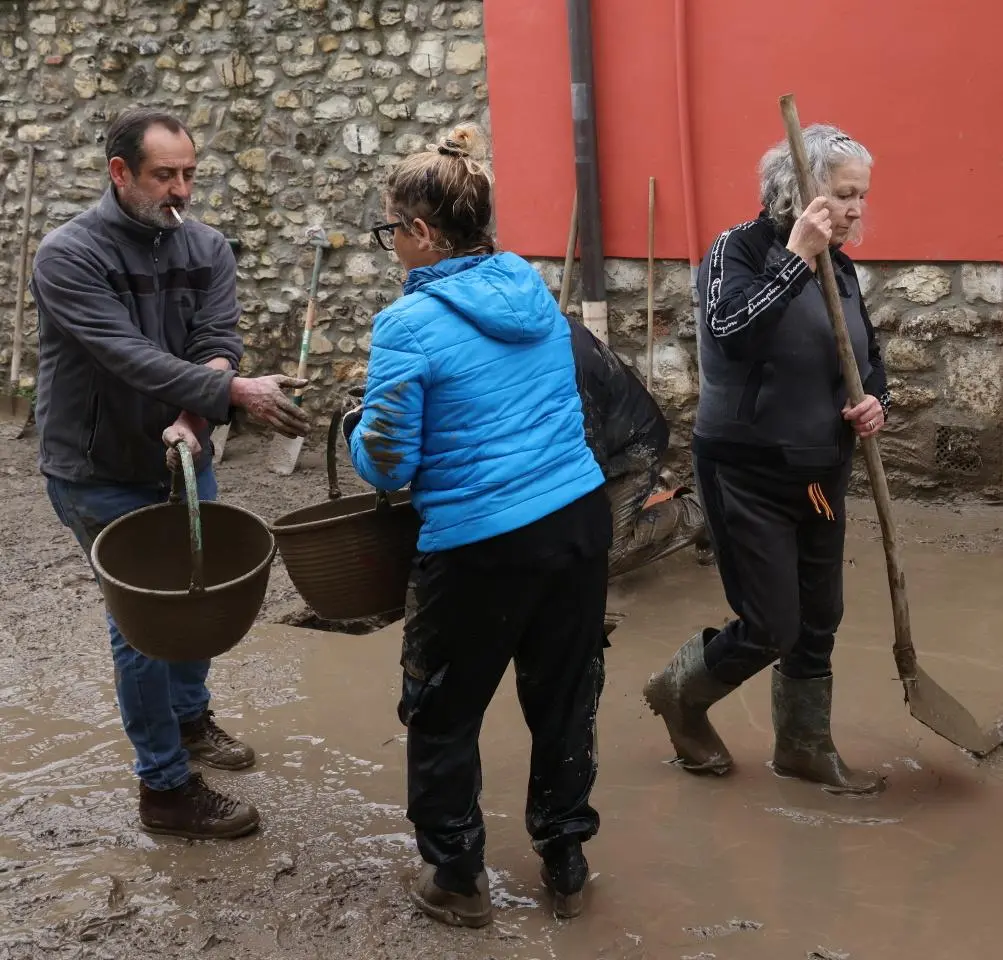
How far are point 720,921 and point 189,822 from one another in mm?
1392

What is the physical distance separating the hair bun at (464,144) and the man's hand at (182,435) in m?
1.03

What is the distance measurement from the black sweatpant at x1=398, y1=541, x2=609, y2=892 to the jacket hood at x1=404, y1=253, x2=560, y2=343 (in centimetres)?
48

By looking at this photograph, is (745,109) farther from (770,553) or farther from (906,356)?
(770,553)

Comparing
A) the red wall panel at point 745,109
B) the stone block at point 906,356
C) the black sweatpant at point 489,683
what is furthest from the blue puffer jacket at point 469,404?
the stone block at point 906,356

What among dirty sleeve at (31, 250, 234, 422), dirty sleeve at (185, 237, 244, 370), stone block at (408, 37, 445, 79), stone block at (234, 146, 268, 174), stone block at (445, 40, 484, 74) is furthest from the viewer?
stone block at (234, 146, 268, 174)

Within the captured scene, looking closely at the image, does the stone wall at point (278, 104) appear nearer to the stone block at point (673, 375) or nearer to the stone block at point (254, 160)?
the stone block at point (254, 160)

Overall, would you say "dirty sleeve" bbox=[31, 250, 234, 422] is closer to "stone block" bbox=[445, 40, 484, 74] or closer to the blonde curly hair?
the blonde curly hair

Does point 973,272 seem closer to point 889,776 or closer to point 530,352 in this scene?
point 889,776

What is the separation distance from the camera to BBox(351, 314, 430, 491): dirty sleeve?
243cm

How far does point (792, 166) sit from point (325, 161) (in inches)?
179

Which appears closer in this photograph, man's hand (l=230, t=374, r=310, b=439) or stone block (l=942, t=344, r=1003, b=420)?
man's hand (l=230, t=374, r=310, b=439)

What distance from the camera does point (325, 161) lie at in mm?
7098

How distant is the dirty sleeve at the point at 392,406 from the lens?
2.43 meters

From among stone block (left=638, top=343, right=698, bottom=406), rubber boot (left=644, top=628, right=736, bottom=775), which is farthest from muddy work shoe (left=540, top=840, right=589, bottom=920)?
stone block (left=638, top=343, right=698, bottom=406)
